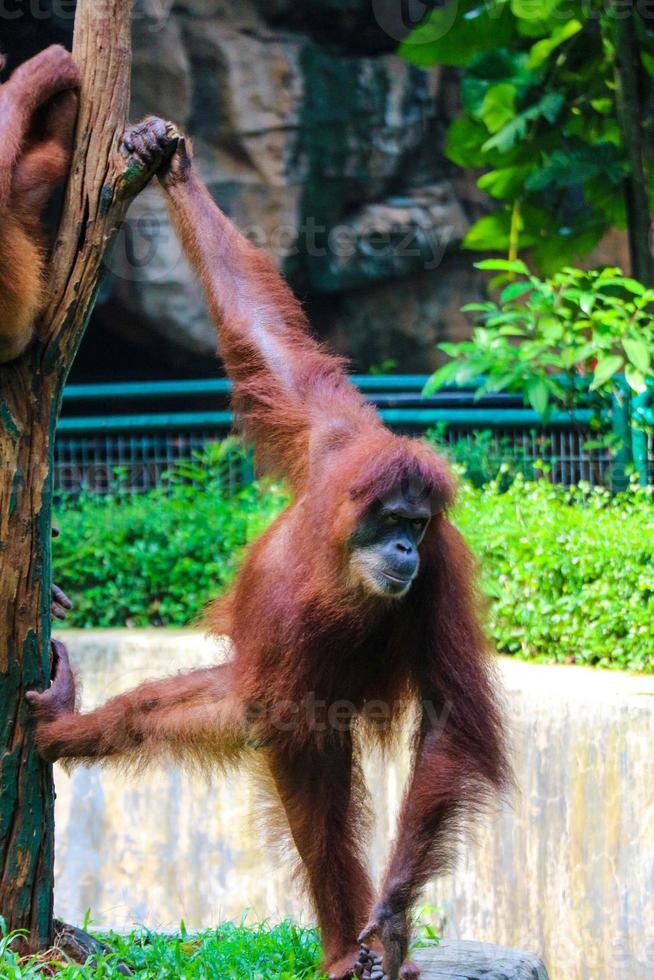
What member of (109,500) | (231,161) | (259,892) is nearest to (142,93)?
(231,161)

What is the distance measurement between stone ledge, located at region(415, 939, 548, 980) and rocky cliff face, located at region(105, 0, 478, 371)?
19.6 ft

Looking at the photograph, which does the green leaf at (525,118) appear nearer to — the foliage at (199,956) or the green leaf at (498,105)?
the green leaf at (498,105)

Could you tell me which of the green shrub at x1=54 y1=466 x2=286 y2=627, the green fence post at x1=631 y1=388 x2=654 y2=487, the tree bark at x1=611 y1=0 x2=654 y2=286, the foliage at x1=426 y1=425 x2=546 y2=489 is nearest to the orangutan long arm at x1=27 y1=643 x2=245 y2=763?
the green shrub at x1=54 y1=466 x2=286 y2=627

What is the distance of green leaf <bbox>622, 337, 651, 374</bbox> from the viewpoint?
243 inches

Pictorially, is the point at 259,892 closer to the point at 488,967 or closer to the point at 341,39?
the point at 488,967

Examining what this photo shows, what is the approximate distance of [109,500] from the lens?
7.49 metres

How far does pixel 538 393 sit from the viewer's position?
20.9ft

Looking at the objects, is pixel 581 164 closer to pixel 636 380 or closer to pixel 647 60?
pixel 647 60

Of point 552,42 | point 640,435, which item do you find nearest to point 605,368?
point 640,435

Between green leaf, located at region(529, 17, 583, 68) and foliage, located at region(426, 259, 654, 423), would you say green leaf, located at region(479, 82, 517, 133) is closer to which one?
green leaf, located at region(529, 17, 583, 68)

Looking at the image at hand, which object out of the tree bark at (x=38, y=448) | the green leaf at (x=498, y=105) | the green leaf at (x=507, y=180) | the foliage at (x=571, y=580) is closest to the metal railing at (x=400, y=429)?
the foliage at (x=571, y=580)

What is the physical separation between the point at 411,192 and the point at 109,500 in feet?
12.1

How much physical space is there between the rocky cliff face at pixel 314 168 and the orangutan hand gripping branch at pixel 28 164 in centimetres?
503

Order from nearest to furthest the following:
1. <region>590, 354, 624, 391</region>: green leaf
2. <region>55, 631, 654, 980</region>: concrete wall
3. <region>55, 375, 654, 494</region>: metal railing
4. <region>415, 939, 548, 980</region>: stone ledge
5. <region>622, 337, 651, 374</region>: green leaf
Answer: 1. <region>415, 939, 548, 980</region>: stone ledge
2. <region>55, 631, 654, 980</region>: concrete wall
3. <region>622, 337, 651, 374</region>: green leaf
4. <region>590, 354, 624, 391</region>: green leaf
5. <region>55, 375, 654, 494</region>: metal railing
